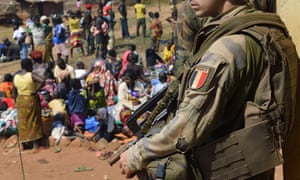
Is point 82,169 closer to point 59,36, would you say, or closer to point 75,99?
point 75,99

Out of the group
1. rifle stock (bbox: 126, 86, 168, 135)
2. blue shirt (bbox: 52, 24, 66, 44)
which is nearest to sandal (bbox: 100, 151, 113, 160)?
rifle stock (bbox: 126, 86, 168, 135)

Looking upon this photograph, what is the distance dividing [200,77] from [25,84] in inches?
254

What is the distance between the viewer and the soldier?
6.49ft

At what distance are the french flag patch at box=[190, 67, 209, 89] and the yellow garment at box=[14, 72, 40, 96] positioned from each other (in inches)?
250

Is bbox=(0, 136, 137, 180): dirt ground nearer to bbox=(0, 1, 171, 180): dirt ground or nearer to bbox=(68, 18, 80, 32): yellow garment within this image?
bbox=(0, 1, 171, 180): dirt ground

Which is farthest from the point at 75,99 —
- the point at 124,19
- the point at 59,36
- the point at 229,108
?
the point at 124,19

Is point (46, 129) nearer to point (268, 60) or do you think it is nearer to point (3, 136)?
point (3, 136)

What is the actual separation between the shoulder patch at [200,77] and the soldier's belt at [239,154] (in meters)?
0.23

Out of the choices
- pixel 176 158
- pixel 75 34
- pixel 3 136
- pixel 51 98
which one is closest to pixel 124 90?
pixel 51 98

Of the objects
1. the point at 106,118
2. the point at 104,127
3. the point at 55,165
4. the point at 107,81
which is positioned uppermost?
the point at 107,81

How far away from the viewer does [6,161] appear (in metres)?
8.32

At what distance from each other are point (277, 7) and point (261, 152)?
877mm

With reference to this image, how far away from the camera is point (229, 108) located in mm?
2059

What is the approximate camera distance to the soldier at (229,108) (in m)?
1.98
